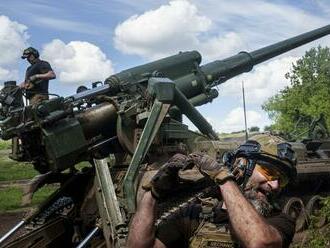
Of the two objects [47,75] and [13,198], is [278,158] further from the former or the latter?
[13,198]

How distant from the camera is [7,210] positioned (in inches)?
656

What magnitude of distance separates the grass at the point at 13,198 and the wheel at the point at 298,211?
25.2 feet

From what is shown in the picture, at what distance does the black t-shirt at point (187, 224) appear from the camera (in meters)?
3.74

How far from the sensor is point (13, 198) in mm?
19047

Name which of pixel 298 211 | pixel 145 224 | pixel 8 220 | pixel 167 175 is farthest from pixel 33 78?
pixel 8 220

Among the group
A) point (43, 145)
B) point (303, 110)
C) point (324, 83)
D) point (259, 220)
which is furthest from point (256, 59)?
point (324, 83)

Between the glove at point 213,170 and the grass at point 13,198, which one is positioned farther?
the grass at point 13,198

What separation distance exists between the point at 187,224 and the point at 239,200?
95cm

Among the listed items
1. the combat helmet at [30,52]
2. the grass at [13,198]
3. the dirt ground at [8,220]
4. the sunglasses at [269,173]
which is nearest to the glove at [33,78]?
the combat helmet at [30,52]

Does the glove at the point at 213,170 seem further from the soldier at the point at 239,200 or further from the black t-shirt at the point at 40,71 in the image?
the black t-shirt at the point at 40,71

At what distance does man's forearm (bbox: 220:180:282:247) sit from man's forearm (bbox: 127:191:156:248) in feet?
2.17

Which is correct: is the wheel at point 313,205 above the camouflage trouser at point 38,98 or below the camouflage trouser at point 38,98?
below

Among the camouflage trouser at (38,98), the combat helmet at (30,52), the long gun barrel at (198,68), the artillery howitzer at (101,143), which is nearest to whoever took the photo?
the artillery howitzer at (101,143)

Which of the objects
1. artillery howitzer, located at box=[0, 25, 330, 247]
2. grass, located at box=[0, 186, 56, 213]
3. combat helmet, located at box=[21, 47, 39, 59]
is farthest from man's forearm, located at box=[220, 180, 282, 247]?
grass, located at box=[0, 186, 56, 213]
